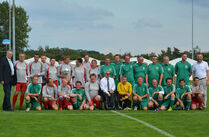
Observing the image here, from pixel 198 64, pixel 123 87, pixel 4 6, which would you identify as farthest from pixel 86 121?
pixel 4 6

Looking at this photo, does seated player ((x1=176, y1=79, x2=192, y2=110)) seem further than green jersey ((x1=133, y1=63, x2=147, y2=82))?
No

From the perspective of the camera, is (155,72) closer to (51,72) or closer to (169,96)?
(169,96)

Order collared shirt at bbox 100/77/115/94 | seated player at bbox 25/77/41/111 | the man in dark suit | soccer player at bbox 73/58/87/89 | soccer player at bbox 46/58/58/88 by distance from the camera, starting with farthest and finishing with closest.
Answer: soccer player at bbox 73/58/87/89, soccer player at bbox 46/58/58/88, collared shirt at bbox 100/77/115/94, seated player at bbox 25/77/41/111, the man in dark suit

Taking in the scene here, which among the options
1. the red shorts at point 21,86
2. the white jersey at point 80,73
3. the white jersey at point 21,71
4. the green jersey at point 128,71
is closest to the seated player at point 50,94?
the red shorts at point 21,86

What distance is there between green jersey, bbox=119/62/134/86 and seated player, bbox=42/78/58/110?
261 cm

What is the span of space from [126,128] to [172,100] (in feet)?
14.9

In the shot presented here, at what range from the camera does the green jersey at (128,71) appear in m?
12.9

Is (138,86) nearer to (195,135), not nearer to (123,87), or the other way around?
(123,87)

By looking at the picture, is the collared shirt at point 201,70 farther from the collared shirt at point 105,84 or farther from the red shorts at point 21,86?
the red shorts at point 21,86

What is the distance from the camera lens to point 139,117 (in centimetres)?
970

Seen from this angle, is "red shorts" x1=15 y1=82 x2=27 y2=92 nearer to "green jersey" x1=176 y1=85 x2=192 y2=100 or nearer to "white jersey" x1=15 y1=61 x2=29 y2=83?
"white jersey" x1=15 y1=61 x2=29 y2=83

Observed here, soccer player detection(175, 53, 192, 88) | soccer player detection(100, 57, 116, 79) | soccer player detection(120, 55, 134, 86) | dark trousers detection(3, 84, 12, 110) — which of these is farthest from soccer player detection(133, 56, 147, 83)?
dark trousers detection(3, 84, 12, 110)

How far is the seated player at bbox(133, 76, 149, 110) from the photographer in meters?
12.2

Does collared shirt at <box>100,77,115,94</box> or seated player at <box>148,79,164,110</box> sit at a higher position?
collared shirt at <box>100,77,115,94</box>
